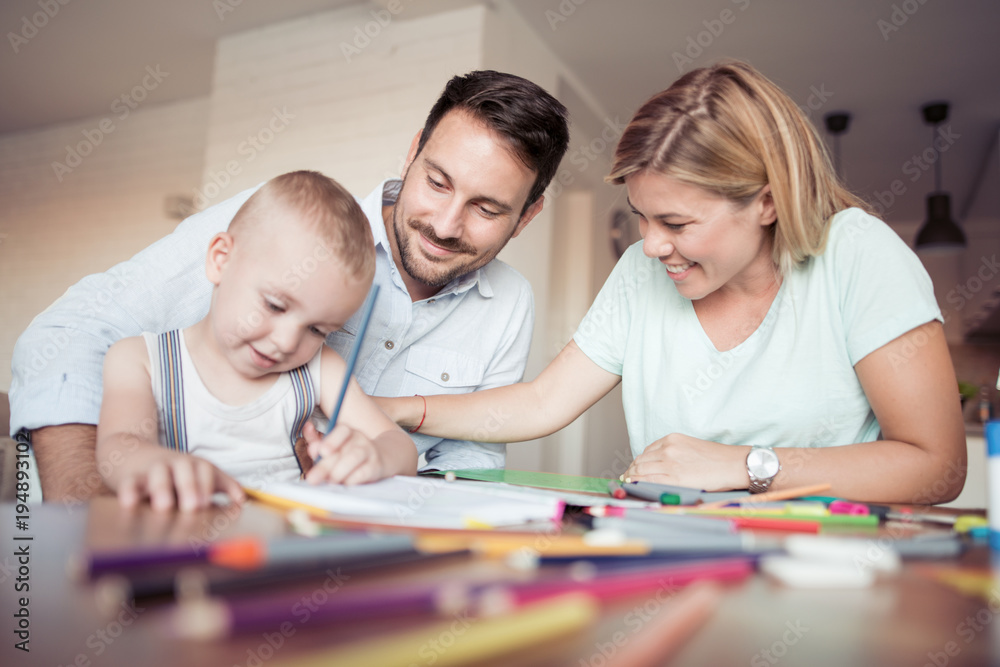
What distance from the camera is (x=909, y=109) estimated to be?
4066mm

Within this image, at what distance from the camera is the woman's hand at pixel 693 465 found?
962 mm

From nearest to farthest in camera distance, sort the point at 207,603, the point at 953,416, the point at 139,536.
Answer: the point at 207,603 < the point at 139,536 < the point at 953,416

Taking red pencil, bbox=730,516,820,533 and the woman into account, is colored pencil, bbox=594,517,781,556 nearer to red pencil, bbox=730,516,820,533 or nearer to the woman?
red pencil, bbox=730,516,820,533

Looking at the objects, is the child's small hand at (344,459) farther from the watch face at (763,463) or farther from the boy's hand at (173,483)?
the watch face at (763,463)

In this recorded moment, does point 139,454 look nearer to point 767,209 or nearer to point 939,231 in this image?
point 767,209

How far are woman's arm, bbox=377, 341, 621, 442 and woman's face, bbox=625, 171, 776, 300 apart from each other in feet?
0.99

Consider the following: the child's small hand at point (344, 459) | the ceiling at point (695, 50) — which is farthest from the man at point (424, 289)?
the ceiling at point (695, 50)

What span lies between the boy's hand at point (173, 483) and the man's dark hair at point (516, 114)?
38.5 inches

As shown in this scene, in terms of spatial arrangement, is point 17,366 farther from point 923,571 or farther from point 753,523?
point 923,571

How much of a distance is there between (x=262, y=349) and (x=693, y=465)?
0.63m

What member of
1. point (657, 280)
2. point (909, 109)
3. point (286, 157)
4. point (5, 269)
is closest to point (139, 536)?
point (657, 280)

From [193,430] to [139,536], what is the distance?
0.52 meters

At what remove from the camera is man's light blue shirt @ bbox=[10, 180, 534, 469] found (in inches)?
37.2

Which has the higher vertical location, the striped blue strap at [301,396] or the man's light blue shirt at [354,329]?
the man's light blue shirt at [354,329]
